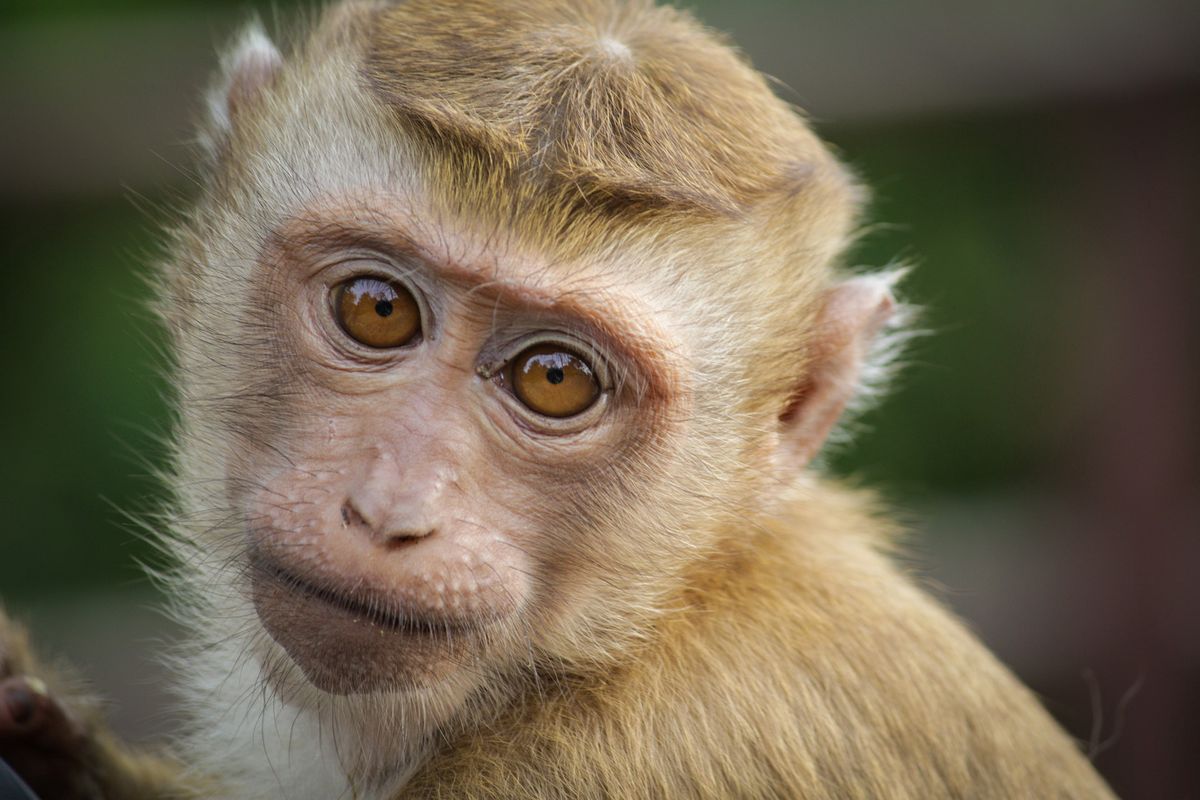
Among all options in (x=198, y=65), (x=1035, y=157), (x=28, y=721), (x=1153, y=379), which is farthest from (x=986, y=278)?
(x=28, y=721)

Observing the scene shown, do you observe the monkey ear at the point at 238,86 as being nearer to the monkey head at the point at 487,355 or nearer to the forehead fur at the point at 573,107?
the monkey head at the point at 487,355

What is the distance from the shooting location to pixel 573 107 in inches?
122

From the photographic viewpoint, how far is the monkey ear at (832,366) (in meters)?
3.54

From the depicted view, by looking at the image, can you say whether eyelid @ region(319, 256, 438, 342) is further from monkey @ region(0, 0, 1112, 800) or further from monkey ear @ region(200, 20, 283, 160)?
monkey ear @ region(200, 20, 283, 160)

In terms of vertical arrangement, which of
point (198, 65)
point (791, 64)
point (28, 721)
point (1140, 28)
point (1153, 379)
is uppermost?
point (1140, 28)

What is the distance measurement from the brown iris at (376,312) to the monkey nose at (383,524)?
0.48 meters

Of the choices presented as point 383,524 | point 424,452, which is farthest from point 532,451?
point 383,524

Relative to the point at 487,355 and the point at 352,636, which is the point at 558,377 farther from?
the point at 352,636

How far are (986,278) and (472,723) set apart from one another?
5.20 m

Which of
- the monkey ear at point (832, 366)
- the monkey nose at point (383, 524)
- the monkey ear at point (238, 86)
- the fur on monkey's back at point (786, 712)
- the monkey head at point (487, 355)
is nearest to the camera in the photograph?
the monkey nose at point (383, 524)

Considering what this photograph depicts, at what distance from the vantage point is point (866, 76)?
20.8 feet

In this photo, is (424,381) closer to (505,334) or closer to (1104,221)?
(505,334)

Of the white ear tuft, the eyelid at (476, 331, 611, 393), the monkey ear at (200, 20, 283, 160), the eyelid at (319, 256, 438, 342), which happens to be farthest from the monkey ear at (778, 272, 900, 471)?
the monkey ear at (200, 20, 283, 160)

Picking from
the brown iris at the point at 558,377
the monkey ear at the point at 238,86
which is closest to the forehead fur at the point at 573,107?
the brown iris at the point at 558,377
